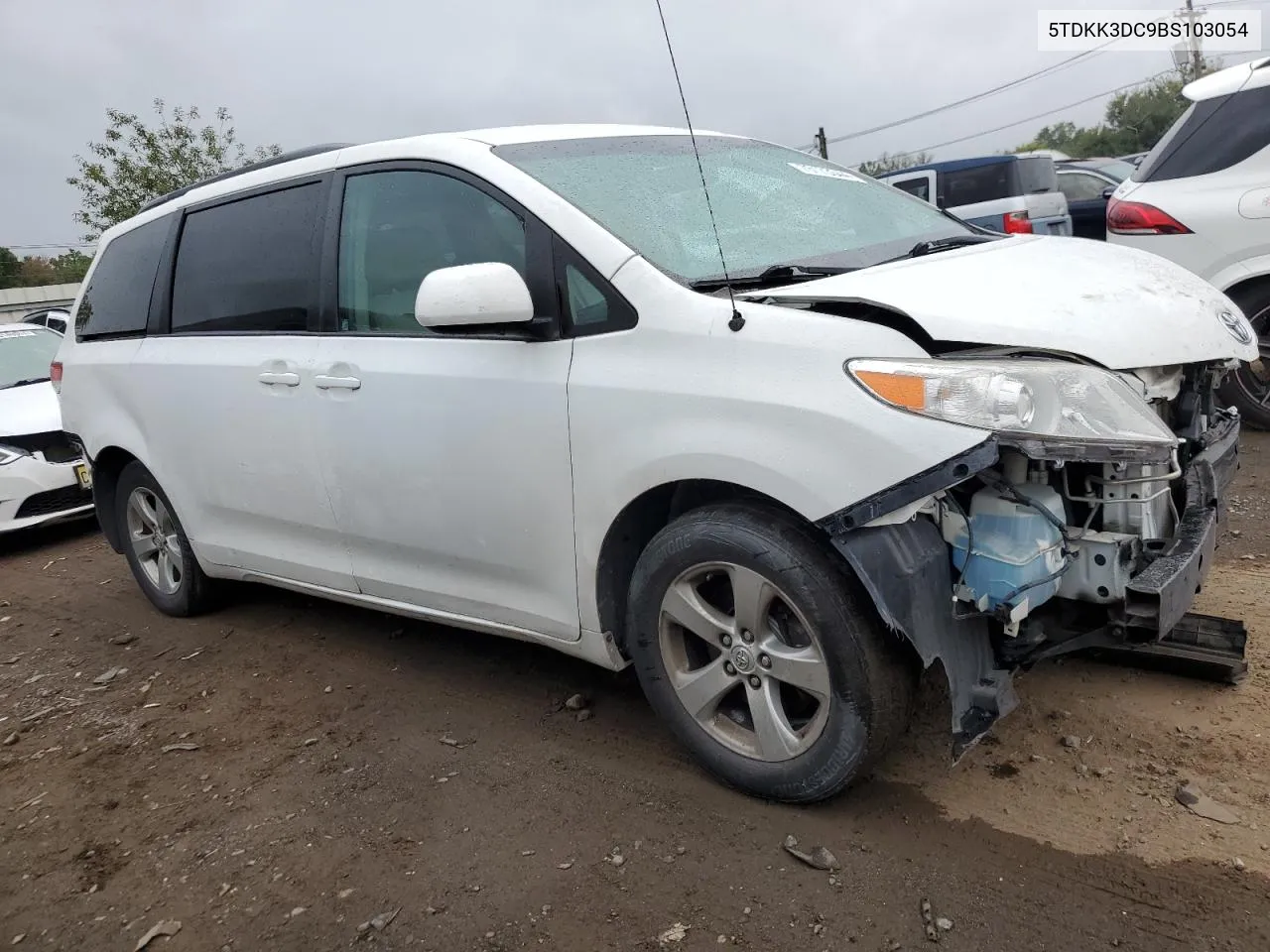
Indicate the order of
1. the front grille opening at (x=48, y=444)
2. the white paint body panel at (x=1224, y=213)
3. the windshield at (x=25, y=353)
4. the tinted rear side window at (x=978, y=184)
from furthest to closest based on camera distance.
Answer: the tinted rear side window at (x=978, y=184), the windshield at (x=25, y=353), the front grille opening at (x=48, y=444), the white paint body panel at (x=1224, y=213)

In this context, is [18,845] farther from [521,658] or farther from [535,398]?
[535,398]

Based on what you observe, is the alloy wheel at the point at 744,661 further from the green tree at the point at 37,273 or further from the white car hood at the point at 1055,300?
the green tree at the point at 37,273

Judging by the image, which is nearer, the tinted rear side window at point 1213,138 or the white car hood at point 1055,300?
the white car hood at point 1055,300

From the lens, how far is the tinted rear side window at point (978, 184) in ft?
35.2

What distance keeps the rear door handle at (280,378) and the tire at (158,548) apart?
3.90 ft

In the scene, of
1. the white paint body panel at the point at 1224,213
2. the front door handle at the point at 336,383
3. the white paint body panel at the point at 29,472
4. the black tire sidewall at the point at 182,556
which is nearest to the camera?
the front door handle at the point at 336,383

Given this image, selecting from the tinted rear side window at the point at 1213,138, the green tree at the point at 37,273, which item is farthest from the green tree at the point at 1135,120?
the green tree at the point at 37,273

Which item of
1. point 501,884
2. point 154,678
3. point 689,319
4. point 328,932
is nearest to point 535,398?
point 689,319

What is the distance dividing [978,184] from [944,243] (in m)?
8.65

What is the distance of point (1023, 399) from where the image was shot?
87.4 inches

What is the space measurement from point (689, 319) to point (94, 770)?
2636mm

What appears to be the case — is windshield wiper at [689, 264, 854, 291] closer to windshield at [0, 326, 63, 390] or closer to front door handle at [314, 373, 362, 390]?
front door handle at [314, 373, 362, 390]

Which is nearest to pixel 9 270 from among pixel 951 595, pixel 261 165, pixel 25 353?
pixel 25 353

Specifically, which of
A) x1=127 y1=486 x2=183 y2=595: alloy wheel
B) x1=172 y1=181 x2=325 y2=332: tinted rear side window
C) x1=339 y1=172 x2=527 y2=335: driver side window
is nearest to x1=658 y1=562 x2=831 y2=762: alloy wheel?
x1=339 y1=172 x2=527 y2=335: driver side window
